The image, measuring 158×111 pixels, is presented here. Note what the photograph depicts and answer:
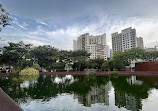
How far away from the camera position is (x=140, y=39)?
13238cm

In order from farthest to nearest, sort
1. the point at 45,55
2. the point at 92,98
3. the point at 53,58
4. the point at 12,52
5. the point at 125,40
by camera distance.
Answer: the point at 125,40 < the point at 45,55 < the point at 53,58 < the point at 12,52 < the point at 92,98

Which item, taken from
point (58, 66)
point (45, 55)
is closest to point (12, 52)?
point (45, 55)

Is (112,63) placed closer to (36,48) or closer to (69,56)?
(69,56)

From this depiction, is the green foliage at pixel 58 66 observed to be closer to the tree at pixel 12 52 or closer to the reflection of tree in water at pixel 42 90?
the tree at pixel 12 52

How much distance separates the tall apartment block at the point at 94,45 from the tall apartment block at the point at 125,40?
1058cm

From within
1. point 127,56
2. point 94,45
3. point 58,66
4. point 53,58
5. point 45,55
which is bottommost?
point 58,66

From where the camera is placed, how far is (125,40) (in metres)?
112

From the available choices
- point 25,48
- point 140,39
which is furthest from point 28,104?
point 140,39

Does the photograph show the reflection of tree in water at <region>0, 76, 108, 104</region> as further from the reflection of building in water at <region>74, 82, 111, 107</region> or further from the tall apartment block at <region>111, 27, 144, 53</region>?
the tall apartment block at <region>111, 27, 144, 53</region>

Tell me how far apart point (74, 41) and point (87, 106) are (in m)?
143

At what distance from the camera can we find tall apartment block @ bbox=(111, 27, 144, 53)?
10591cm

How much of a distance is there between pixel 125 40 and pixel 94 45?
2540 centimetres

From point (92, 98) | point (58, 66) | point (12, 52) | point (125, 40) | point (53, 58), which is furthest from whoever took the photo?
point (125, 40)

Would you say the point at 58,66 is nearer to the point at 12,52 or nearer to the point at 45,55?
the point at 45,55
